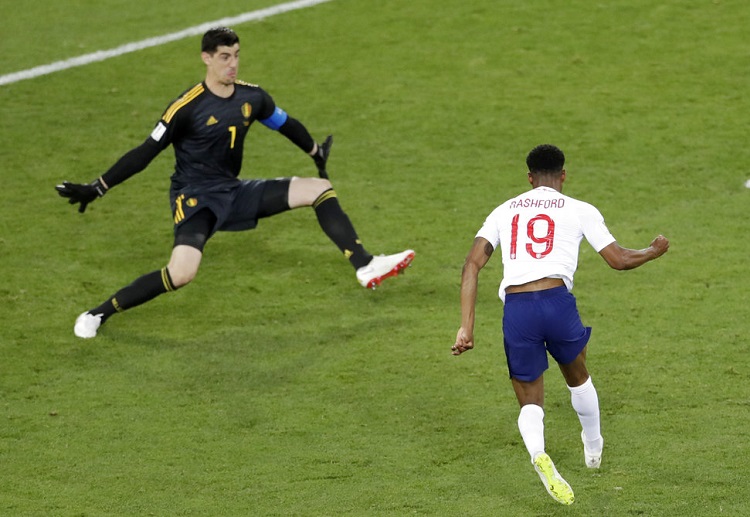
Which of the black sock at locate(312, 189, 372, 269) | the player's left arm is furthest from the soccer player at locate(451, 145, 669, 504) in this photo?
the player's left arm

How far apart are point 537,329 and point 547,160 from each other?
2.96ft

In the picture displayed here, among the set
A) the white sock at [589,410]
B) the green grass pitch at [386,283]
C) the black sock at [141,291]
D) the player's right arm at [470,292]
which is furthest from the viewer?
the black sock at [141,291]

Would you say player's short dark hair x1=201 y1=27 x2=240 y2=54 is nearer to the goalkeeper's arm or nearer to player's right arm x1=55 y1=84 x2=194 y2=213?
player's right arm x1=55 y1=84 x2=194 y2=213

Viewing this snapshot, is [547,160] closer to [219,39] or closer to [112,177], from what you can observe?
[219,39]

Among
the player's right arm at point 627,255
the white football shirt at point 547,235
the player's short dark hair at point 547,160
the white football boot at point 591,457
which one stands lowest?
the white football boot at point 591,457

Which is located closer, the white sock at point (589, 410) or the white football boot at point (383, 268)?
the white sock at point (589, 410)

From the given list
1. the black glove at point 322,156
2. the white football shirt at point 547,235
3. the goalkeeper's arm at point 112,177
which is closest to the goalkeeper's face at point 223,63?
the goalkeeper's arm at point 112,177

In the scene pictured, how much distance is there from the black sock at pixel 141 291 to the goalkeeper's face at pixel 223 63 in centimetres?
Answer: 146

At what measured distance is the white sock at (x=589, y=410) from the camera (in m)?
7.15

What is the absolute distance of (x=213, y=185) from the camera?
9.88 meters

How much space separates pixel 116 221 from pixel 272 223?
140 cm

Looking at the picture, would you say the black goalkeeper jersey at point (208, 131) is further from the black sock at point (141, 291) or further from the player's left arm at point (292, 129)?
the black sock at point (141, 291)

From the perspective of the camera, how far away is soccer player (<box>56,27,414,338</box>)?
31.2 ft

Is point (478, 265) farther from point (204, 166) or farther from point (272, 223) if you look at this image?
point (272, 223)
